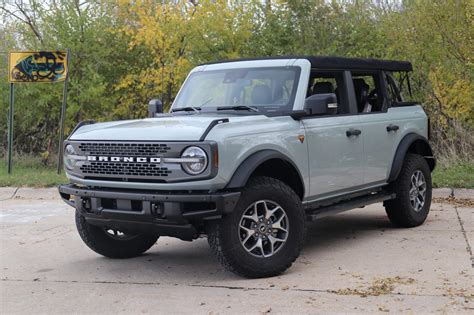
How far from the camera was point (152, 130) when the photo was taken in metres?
5.64

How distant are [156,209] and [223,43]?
8.37 meters

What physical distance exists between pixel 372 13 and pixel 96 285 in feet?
33.4

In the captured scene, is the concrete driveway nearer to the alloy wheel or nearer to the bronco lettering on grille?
the alloy wheel

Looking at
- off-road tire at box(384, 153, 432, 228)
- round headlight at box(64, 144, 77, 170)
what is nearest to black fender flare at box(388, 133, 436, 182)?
off-road tire at box(384, 153, 432, 228)

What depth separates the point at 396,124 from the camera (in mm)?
7645

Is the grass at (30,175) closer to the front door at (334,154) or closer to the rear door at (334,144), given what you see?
the rear door at (334,144)

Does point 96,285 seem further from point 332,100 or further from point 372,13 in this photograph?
point 372,13

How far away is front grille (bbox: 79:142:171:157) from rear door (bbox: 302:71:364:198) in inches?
60.4

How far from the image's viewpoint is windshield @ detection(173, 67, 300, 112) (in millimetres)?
6512

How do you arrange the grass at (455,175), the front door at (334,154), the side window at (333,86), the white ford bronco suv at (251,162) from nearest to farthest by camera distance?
the white ford bronco suv at (251,162) < the front door at (334,154) < the side window at (333,86) < the grass at (455,175)

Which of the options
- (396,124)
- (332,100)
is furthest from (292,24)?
(332,100)

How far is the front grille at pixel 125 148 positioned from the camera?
5469mm

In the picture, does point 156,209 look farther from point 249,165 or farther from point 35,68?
point 35,68

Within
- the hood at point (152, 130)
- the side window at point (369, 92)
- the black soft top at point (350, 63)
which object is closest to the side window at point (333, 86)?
the black soft top at point (350, 63)
